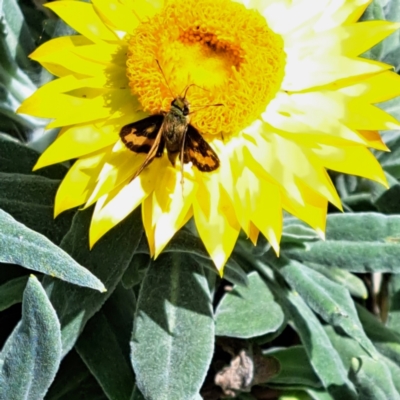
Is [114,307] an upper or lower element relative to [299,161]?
lower

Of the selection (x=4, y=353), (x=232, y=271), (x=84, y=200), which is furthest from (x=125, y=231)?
(x=4, y=353)

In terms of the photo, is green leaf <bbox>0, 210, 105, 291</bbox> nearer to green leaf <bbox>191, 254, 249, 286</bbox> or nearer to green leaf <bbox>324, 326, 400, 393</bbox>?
green leaf <bbox>191, 254, 249, 286</bbox>

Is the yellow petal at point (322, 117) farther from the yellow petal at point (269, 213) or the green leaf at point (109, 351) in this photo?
the green leaf at point (109, 351)

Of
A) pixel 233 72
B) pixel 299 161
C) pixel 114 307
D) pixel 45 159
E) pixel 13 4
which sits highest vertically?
pixel 13 4

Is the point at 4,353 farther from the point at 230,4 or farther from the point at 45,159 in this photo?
the point at 230,4

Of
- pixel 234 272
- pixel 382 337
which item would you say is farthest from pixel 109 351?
pixel 382 337

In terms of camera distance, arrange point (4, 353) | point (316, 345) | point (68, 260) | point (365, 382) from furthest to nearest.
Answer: point (316, 345), point (365, 382), point (4, 353), point (68, 260)

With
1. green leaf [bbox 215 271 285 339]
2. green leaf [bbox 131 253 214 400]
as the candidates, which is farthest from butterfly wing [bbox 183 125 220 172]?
green leaf [bbox 215 271 285 339]
